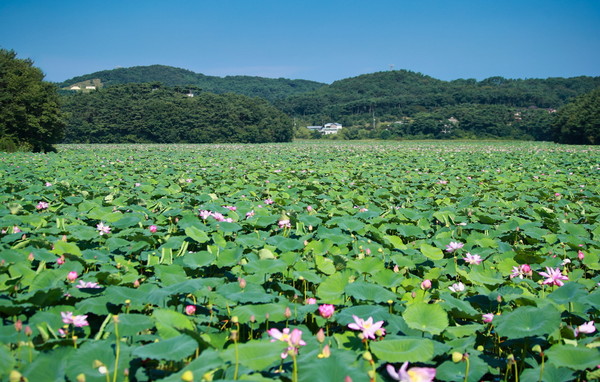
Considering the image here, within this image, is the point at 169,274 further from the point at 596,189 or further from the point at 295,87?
the point at 295,87

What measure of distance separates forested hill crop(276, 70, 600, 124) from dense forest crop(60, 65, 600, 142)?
7.4 inches

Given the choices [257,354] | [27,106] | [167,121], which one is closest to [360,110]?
[167,121]

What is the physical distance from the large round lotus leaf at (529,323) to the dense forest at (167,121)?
144 feet

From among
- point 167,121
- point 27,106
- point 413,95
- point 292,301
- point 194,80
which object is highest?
point 194,80

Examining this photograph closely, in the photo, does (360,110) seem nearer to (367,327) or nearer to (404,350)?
(367,327)

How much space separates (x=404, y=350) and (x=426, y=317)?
0.30m

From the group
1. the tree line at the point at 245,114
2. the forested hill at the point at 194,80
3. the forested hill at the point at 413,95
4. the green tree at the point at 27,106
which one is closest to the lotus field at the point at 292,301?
the green tree at the point at 27,106

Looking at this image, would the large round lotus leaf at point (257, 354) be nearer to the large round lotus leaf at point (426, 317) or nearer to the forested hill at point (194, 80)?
the large round lotus leaf at point (426, 317)

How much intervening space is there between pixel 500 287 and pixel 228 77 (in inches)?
5306

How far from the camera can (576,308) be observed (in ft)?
5.56

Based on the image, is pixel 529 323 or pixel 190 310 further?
pixel 190 310

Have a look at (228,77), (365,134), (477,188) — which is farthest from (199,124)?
(228,77)

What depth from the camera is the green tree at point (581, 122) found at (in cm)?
3094

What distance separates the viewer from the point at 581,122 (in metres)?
31.8
